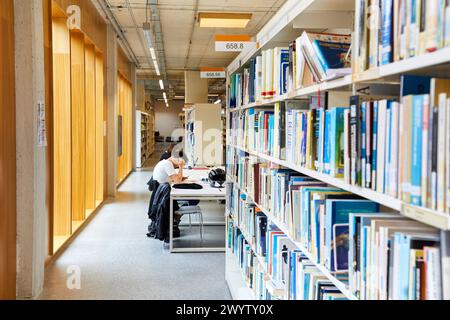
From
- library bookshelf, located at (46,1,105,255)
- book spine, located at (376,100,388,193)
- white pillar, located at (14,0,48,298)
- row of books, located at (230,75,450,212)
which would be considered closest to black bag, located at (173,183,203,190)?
library bookshelf, located at (46,1,105,255)

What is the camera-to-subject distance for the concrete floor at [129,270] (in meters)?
4.38

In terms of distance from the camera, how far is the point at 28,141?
3.95 metres

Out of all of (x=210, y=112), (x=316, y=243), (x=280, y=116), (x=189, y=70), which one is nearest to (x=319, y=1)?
(x=280, y=116)

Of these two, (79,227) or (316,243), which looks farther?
(79,227)

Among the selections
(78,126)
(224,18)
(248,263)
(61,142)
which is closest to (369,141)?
(248,263)

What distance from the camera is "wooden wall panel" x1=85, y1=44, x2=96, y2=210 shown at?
319 inches

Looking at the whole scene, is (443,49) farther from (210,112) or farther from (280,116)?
(210,112)

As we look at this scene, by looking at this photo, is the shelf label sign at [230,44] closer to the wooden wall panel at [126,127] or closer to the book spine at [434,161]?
the book spine at [434,161]

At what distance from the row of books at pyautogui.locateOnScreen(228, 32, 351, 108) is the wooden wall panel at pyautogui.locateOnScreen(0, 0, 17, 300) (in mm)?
1906

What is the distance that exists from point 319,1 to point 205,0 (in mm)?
5820

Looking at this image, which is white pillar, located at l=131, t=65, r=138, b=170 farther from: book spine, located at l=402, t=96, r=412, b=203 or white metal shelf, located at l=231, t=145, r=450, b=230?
book spine, located at l=402, t=96, r=412, b=203

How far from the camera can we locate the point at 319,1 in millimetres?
2117

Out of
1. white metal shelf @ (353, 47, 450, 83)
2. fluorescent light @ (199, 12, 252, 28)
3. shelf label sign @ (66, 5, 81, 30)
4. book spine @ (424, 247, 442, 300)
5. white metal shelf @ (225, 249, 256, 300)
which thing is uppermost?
fluorescent light @ (199, 12, 252, 28)

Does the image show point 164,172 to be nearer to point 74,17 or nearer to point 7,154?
point 74,17
